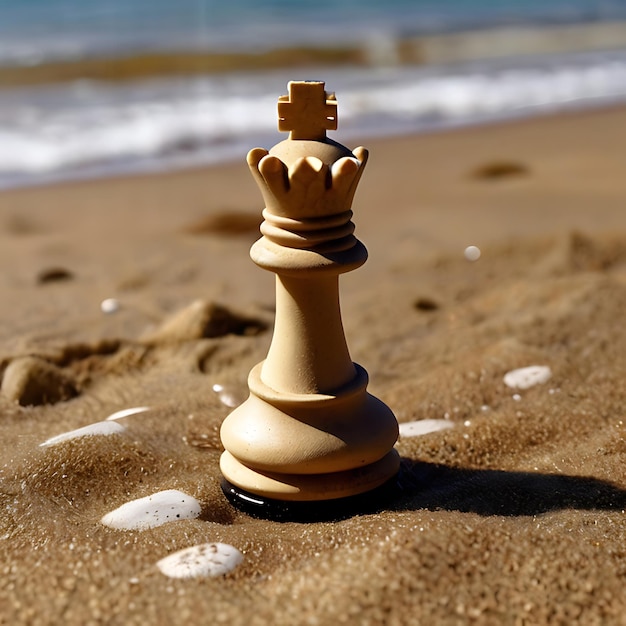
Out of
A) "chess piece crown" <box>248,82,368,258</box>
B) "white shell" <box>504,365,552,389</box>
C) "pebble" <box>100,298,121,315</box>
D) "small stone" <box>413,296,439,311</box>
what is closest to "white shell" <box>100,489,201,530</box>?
"chess piece crown" <box>248,82,368,258</box>

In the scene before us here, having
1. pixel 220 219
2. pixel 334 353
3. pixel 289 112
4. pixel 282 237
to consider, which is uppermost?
pixel 289 112

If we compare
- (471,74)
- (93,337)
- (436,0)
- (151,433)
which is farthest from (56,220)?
(436,0)

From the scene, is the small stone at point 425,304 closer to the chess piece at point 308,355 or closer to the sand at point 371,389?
the sand at point 371,389

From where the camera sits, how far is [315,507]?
196cm

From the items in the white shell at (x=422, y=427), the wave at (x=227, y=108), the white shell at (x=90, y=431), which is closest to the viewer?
the white shell at (x=90, y=431)

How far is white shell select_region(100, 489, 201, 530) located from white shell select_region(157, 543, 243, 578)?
22 centimetres

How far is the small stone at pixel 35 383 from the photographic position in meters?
2.71

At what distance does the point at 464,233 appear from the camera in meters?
4.67

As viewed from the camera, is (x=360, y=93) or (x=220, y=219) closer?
(x=220, y=219)

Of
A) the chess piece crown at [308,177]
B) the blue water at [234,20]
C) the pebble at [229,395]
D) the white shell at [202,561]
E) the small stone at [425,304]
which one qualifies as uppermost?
the chess piece crown at [308,177]

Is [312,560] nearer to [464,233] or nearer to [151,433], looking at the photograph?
[151,433]

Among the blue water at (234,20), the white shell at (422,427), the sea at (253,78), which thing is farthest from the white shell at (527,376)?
the blue water at (234,20)

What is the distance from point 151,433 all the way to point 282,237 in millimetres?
814

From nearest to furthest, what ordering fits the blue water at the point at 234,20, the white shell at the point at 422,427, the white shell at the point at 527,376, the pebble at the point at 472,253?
the white shell at the point at 422,427 → the white shell at the point at 527,376 → the pebble at the point at 472,253 → the blue water at the point at 234,20
